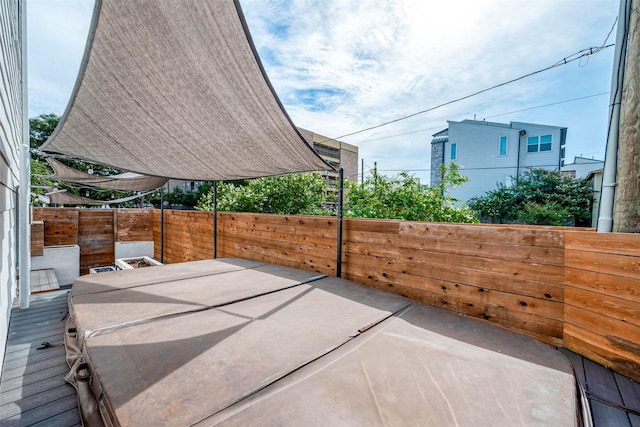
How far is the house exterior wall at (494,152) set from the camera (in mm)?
12391

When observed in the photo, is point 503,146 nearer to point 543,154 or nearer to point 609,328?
point 543,154

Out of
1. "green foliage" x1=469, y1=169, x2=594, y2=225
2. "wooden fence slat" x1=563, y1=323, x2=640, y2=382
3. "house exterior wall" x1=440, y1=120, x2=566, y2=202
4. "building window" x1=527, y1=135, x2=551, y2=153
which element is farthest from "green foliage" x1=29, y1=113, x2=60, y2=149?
"building window" x1=527, y1=135, x2=551, y2=153

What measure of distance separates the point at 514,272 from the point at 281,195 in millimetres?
4738

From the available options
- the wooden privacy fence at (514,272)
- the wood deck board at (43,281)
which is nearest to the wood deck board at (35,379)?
the wood deck board at (43,281)

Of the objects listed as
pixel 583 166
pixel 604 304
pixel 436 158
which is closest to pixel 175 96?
pixel 604 304

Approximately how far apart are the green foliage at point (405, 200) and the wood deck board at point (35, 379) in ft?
13.8

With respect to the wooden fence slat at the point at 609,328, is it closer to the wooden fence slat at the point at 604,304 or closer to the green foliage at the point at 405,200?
the wooden fence slat at the point at 604,304

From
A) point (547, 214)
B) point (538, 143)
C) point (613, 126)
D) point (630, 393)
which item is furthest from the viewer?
point (538, 143)

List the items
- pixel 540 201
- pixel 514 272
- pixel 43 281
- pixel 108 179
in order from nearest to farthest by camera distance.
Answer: pixel 514 272 < pixel 43 281 < pixel 108 179 < pixel 540 201

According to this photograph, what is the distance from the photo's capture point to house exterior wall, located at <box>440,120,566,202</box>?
1239 cm

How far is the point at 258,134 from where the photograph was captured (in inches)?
99.4

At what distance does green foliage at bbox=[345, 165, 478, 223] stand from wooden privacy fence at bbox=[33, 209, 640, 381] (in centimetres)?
213

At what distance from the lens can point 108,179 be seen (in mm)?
4430

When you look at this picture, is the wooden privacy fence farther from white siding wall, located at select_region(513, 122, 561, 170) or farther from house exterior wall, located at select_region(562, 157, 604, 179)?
house exterior wall, located at select_region(562, 157, 604, 179)
